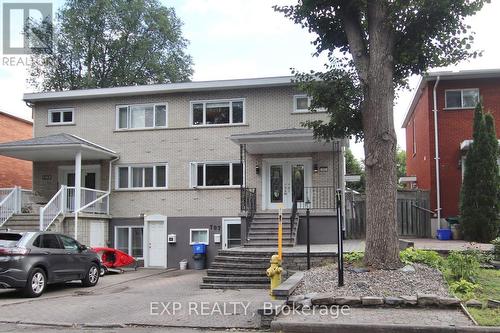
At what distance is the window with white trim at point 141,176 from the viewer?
22.7 meters

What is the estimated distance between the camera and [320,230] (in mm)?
19047

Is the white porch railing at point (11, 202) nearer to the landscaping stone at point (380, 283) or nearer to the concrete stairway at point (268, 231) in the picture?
the concrete stairway at point (268, 231)

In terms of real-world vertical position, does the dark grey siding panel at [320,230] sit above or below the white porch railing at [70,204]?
below

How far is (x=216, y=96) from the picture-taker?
73.0ft

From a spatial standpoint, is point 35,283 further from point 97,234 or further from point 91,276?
point 97,234

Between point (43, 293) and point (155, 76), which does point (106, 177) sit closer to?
point (43, 293)

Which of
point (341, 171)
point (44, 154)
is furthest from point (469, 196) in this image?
point (44, 154)

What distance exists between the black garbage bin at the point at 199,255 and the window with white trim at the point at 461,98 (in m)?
11.8

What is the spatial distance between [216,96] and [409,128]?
45.9ft

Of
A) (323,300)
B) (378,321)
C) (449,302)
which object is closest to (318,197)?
(323,300)

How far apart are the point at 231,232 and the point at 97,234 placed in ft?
18.2

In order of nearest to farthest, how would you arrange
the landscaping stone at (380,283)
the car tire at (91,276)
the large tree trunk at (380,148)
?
1. the landscaping stone at (380,283)
2. the large tree trunk at (380,148)
3. the car tire at (91,276)

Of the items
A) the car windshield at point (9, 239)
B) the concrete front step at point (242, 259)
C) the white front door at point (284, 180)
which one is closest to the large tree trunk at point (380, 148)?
the concrete front step at point (242, 259)

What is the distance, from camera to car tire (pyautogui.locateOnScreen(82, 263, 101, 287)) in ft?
49.0
